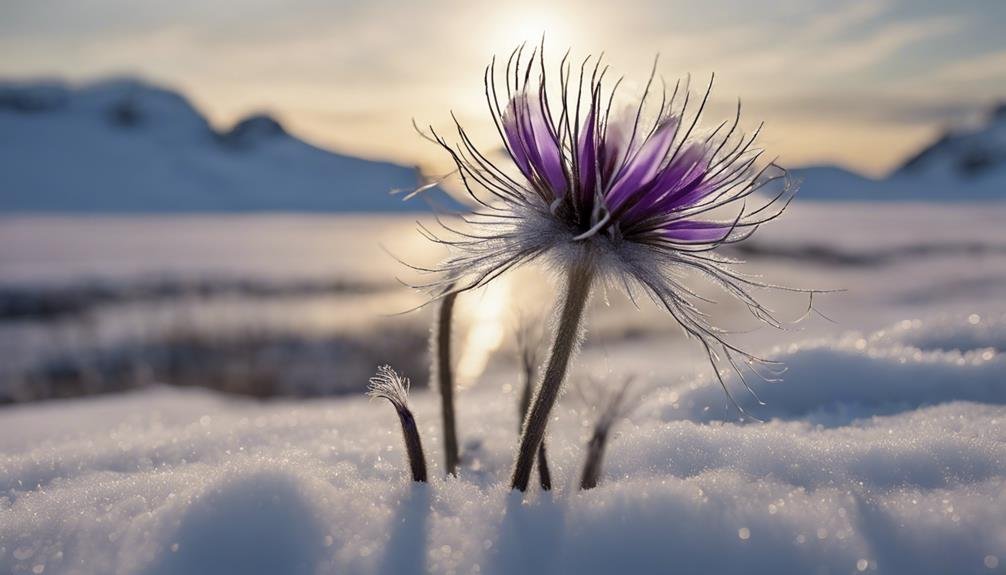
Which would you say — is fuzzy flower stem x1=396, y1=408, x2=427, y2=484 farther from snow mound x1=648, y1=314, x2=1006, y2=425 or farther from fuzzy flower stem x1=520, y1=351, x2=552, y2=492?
snow mound x1=648, y1=314, x2=1006, y2=425

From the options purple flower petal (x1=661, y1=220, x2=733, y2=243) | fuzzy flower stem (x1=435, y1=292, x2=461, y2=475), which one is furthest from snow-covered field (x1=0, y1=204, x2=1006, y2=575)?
purple flower petal (x1=661, y1=220, x2=733, y2=243)

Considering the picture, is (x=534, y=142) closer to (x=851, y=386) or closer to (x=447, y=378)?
(x=447, y=378)

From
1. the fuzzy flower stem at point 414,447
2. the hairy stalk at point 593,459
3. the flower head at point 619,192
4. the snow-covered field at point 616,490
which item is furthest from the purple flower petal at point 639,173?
the fuzzy flower stem at point 414,447

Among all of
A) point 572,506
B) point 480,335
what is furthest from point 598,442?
point 480,335

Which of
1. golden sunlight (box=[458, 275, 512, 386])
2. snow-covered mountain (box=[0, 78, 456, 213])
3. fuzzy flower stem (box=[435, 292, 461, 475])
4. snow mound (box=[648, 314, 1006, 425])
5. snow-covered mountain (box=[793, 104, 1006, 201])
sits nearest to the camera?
fuzzy flower stem (box=[435, 292, 461, 475])

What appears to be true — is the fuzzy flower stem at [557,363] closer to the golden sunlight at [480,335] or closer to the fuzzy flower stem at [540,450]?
the fuzzy flower stem at [540,450]

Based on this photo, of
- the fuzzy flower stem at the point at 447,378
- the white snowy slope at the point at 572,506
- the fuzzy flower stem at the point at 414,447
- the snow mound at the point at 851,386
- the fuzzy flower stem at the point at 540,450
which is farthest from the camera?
the snow mound at the point at 851,386
